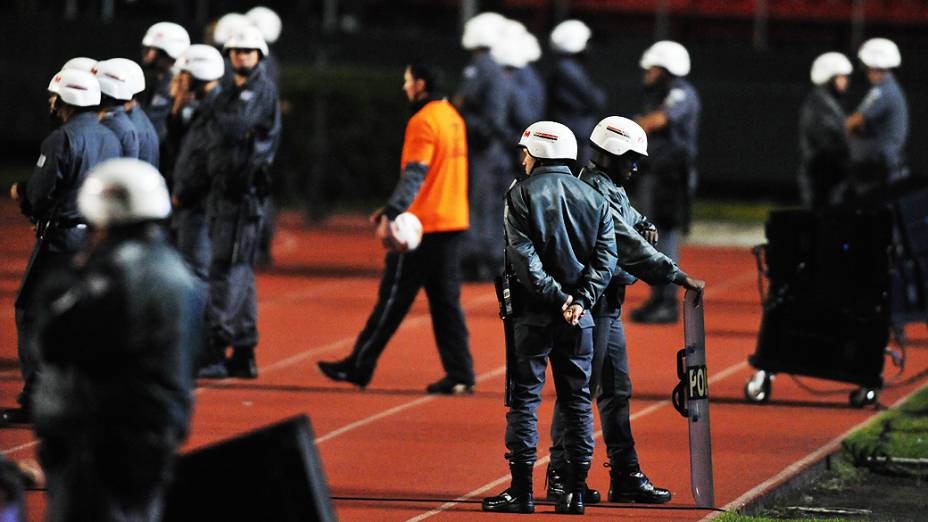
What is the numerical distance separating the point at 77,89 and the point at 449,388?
3.19m

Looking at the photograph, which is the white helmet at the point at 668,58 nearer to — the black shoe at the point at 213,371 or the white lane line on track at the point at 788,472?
the white lane line on track at the point at 788,472

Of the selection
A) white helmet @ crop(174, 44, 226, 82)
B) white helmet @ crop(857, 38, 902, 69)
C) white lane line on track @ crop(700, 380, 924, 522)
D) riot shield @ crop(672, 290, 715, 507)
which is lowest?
white lane line on track @ crop(700, 380, 924, 522)

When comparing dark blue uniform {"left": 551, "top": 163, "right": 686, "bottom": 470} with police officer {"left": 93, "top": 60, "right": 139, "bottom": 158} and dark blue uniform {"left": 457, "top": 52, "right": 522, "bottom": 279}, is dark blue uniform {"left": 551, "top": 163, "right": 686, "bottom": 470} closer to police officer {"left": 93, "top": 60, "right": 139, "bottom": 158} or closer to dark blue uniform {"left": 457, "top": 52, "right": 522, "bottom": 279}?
police officer {"left": 93, "top": 60, "right": 139, "bottom": 158}

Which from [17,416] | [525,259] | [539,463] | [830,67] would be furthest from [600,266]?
[830,67]

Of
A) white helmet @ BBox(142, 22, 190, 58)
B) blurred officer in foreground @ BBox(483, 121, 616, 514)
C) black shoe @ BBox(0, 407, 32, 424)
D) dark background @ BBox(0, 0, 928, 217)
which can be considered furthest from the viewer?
dark background @ BBox(0, 0, 928, 217)

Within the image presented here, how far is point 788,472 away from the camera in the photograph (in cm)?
967

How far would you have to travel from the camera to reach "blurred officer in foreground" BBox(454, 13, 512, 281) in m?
17.1

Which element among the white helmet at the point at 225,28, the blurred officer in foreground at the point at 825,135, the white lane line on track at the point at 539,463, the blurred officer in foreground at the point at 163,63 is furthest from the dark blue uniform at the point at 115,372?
the blurred officer in foreground at the point at 825,135

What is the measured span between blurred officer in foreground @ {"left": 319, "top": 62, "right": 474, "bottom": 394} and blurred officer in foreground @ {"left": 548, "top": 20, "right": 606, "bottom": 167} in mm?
5565

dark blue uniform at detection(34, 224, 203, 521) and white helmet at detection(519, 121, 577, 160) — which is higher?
white helmet at detection(519, 121, 577, 160)

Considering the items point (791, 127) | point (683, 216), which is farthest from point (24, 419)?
point (791, 127)

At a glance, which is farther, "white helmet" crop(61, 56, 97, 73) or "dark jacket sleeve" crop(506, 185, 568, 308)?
"white helmet" crop(61, 56, 97, 73)

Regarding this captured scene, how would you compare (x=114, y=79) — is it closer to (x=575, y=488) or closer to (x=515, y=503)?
(x=515, y=503)

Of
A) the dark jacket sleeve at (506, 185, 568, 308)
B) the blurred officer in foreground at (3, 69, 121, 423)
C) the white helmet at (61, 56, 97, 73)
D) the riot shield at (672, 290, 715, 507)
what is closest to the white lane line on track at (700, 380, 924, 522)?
the riot shield at (672, 290, 715, 507)
